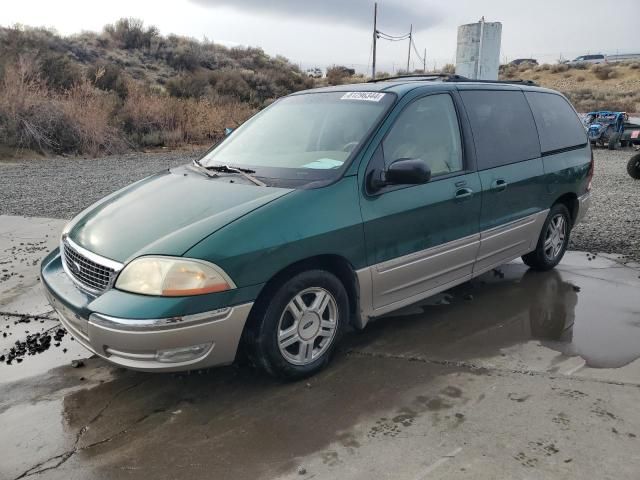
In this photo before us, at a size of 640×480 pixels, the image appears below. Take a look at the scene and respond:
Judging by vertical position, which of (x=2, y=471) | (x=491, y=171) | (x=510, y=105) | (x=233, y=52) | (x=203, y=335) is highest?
(x=233, y=52)

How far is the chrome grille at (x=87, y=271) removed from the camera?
314cm

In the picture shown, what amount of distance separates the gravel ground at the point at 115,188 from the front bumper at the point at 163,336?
4921 millimetres

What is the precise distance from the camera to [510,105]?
4.96m

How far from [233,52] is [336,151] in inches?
1458

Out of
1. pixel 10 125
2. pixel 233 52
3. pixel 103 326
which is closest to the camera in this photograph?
pixel 103 326

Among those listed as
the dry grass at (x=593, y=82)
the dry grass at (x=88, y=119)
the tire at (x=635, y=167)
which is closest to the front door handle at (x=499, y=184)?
the tire at (x=635, y=167)

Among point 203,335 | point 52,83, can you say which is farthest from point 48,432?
point 52,83

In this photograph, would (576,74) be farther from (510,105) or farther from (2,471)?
(2,471)

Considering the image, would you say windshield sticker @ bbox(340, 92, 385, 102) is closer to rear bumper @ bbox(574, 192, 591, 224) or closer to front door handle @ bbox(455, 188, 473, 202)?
front door handle @ bbox(455, 188, 473, 202)

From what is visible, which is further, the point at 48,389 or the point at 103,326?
the point at 48,389

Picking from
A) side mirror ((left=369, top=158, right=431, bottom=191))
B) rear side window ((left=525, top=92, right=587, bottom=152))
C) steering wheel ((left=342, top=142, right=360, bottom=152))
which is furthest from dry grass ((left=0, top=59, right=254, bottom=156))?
side mirror ((left=369, top=158, right=431, bottom=191))

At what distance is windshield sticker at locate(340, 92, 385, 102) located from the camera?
4055mm

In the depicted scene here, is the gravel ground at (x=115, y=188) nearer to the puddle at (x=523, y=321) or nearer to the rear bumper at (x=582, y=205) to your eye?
the rear bumper at (x=582, y=205)

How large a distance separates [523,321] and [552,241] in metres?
1.45
